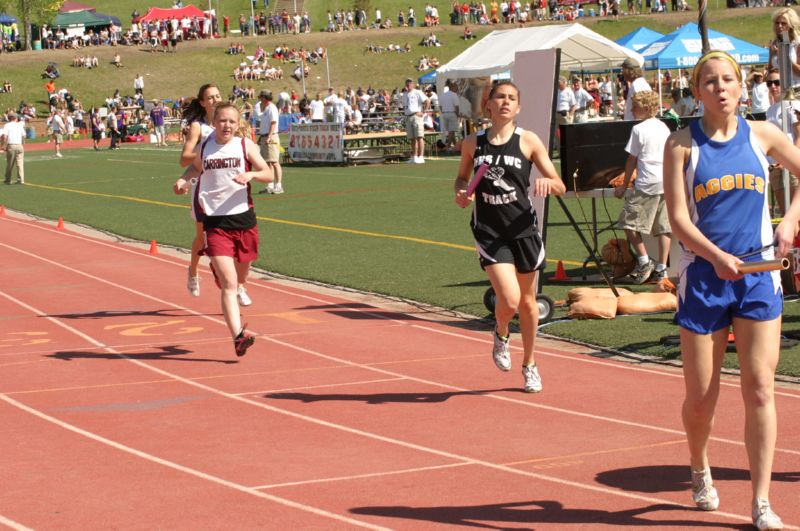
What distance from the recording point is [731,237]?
18.4ft

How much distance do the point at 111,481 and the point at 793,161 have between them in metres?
3.79

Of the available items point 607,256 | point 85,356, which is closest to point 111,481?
point 85,356

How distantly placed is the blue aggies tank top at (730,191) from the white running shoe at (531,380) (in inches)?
142

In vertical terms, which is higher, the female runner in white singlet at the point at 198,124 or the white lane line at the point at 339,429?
the female runner in white singlet at the point at 198,124

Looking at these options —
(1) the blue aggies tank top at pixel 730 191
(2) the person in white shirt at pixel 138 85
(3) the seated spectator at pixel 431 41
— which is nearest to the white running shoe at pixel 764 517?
(1) the blue aggies tank top at pixel 730 191

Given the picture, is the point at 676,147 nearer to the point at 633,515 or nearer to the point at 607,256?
the point at 633,515

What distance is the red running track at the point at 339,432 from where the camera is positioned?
6359mm

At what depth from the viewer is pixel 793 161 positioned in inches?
222

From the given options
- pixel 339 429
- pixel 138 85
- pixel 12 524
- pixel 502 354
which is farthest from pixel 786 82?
pixel 138 85

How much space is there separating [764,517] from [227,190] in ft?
20.5

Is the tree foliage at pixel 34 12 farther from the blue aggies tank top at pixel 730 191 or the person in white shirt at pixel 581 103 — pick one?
the blue aggies tank top at pixel 730 191

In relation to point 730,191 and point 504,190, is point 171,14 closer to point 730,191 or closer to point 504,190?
point 504,190

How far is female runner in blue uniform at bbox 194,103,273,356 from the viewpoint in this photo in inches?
423

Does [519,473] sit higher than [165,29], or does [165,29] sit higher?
[165,29]
